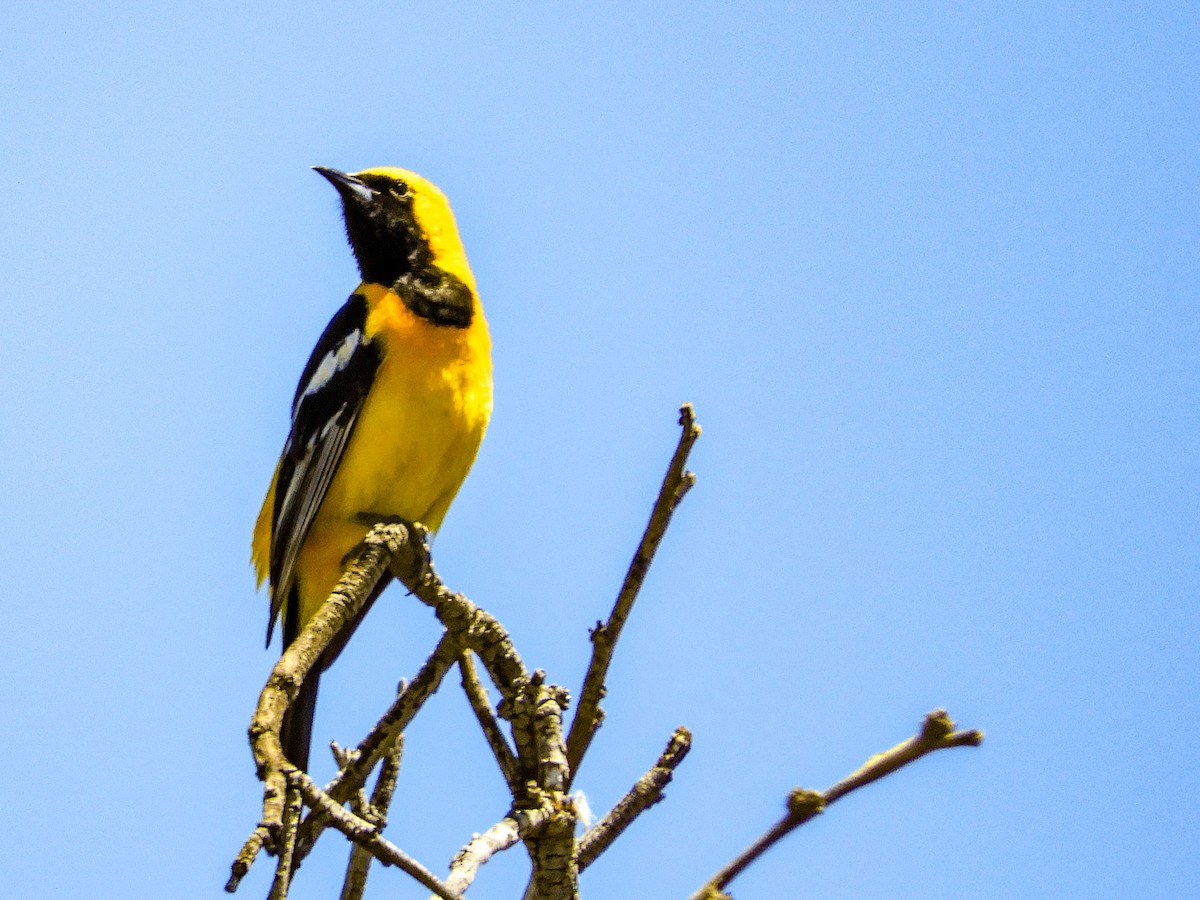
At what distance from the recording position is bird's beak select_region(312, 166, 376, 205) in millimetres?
6844

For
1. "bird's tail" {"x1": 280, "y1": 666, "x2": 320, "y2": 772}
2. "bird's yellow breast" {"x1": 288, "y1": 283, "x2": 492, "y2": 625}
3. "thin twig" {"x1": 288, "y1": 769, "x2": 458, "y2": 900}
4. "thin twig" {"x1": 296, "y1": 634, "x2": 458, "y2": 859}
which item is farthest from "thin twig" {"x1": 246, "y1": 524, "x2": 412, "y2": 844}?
"bird's yellow breast" {"x1": 288, "y1": 283, "x2": 492, "y2": 625}

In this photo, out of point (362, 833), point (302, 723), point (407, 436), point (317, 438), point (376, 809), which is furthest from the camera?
point (317, 438)

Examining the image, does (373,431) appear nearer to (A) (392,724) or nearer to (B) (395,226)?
(B) (395,226)

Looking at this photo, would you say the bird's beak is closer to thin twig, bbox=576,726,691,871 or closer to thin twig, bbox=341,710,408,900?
thin twig, bbox=341,710,408,900

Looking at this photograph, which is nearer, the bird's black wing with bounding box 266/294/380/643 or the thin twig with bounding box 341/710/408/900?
the thin twig with bounding box 341/710/408/900

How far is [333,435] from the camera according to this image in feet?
19.1

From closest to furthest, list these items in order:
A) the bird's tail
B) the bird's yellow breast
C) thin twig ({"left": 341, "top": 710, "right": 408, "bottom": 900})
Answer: thin twig ({"left": 341, "top": 710, "right": 408, "bottom": 900}) < the bird's tail < the bird's yellow breast

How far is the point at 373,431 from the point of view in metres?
5.68

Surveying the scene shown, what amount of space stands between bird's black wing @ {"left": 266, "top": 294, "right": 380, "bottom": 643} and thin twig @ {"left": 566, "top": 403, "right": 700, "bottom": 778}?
312 centimetres

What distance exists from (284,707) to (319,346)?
14.6 ft

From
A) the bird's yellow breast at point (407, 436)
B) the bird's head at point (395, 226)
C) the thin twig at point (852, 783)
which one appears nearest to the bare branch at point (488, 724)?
the thin twig at point (852, 783)

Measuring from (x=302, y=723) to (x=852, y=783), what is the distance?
407 cm

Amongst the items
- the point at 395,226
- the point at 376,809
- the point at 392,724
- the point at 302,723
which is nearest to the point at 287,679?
the point at 392,724

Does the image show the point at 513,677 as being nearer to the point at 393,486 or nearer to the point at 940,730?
the point at 940,730
